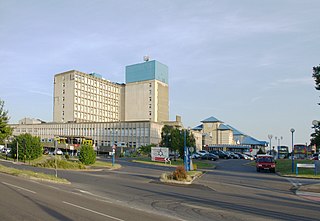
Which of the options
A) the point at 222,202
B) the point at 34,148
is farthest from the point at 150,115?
the point at 222,202

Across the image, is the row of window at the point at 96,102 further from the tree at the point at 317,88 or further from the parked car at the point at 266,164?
the tree at the point at 317,88

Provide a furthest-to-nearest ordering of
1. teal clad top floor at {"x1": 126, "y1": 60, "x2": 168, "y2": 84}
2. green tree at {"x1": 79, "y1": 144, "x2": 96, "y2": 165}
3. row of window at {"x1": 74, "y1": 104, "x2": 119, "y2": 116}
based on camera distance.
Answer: teal clad top floor at {"x1": 126, "y1": 60, "x2": 168, "y2": 84} < row of window at {"x1": 74, "y1": 104, "x2": 119, "y2": 116} < green tree at {"x1": 79, "y1": 144, "x2": 96, "y2": 165}

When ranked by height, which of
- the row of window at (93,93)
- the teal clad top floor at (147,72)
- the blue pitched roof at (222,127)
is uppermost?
the teal clad top floor at (147,72)

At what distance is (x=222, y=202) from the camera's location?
16.1 m

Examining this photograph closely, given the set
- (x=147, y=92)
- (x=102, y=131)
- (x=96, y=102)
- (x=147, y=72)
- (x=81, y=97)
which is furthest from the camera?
(x=96, y=102)

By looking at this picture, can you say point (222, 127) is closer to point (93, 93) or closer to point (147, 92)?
point (147, 92)

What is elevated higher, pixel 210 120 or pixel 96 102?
pixel 96 102

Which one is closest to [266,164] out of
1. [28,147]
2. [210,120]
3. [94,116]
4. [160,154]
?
[160,154]

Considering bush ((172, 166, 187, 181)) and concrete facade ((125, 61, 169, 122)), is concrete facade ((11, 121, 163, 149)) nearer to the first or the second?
concrete facade ((125, 61, 169, 122))

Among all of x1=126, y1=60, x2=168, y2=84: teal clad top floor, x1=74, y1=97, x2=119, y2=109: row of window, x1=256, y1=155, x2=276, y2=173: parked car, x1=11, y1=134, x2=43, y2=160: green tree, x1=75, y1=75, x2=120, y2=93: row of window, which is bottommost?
x1=256, y1=155, x2=276, y2=173: parked car

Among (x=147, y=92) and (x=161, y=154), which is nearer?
(x=161, y=154)

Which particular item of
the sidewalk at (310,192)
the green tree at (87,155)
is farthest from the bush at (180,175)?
the green tree at (87,155)

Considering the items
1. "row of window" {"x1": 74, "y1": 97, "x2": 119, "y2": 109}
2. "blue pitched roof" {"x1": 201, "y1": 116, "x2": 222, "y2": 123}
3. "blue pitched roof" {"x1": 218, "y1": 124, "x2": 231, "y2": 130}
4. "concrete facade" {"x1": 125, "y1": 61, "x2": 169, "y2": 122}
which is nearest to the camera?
"row of window" {"x1": 74, "y1": 97, "x2": 119, "y2": 109}

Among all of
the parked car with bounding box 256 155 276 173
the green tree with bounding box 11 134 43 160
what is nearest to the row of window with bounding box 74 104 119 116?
the green tree with bounding box 11 134 43 160
